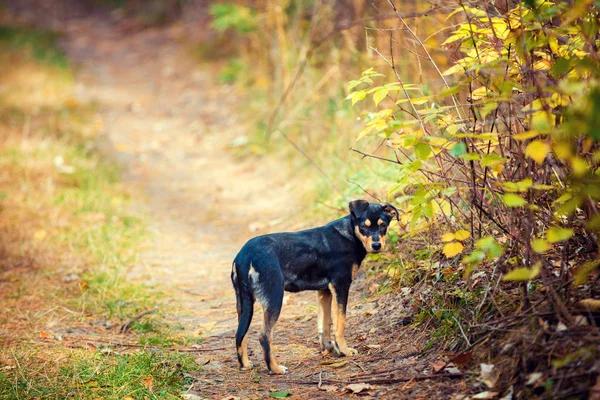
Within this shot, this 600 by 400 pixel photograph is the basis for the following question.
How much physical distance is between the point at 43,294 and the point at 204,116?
7.46 metres

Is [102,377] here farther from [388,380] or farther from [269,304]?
[388,380]

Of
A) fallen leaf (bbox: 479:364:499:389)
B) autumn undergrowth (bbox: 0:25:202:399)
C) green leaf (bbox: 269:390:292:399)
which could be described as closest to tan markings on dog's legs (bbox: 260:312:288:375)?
green leaf (bbox: 269:390:292:399)

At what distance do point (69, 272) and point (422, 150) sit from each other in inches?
184

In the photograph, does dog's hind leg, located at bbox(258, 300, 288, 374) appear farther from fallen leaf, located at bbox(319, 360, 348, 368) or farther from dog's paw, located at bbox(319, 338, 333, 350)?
dog's paw, located at bbox(319, 338, 333, 350)

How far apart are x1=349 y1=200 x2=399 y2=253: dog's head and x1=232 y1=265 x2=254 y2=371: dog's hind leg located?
96 centimetres

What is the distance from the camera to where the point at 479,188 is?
439 centimetres

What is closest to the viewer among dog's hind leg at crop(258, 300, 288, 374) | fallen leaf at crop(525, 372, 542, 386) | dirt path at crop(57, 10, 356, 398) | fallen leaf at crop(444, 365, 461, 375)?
fallen leaf at crop(525, 372, 542, 386)

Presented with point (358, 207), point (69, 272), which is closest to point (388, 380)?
point (358, 207)

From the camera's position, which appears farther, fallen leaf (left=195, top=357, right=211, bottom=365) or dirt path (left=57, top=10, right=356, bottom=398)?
dirt path (left=57, top=10, right=356, bottom=398)

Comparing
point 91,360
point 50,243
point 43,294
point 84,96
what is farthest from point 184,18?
point 91,360

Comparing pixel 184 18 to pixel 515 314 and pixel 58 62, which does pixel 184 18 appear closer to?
pixel 58 62

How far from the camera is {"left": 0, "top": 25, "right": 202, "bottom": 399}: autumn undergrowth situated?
4.30 meters

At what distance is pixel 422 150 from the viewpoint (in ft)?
11.6

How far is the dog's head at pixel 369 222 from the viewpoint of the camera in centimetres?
476
